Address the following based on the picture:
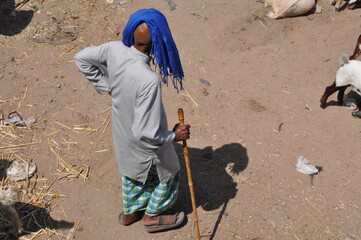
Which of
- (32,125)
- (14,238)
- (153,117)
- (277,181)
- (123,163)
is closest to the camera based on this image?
(153,117)

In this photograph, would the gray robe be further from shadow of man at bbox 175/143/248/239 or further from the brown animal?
the brown animal

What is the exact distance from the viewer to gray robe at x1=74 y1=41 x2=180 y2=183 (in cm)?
294

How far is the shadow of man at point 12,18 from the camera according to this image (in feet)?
22.2

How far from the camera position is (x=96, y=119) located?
5363 millimetres

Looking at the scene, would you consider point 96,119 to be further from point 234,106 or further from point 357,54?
point 357,54

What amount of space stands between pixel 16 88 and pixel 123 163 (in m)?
2.91

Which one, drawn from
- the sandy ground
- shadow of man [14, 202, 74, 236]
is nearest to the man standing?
the sandy ground

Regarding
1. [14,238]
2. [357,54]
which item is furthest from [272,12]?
[14,238]

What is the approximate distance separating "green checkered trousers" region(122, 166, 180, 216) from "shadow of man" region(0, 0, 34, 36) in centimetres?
408

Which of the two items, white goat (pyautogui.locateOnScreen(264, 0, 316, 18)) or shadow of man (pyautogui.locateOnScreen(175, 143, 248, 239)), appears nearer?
shadow of man (pyautogui.locateOnScreen(175, 143, 248, 239))

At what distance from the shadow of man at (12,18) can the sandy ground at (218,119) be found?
0.11 feet

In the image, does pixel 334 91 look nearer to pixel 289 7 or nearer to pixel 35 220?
pixel 289 7

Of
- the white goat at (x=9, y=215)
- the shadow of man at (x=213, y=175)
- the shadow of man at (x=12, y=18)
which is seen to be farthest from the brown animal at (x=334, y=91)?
the shadow of man at (x=12, y=18)

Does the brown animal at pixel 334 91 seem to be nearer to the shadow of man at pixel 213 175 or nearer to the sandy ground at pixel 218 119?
the sandy ground at pixel 218 119
